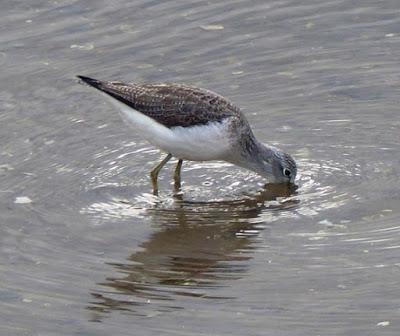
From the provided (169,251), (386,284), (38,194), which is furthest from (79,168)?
(386,284)

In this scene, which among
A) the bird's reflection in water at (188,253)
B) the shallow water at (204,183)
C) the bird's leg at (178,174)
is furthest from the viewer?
the bird's leg at (178,174)

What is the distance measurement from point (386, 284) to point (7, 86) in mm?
6340

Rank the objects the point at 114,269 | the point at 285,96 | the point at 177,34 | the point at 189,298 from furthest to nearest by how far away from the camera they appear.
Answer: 1. the point at 177,34
2. the point at 285,96
3. the point at 114,269
4. the point at 189,298

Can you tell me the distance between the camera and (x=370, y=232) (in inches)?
443

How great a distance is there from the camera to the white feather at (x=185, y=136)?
1264cm

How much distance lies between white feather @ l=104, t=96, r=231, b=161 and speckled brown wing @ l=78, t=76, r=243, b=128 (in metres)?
0.06

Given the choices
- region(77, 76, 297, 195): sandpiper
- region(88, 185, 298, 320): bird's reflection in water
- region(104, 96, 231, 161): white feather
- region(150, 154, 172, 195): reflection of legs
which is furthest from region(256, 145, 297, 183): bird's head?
region(150, 154, 172, 195): reflection of legs

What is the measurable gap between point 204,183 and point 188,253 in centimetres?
193

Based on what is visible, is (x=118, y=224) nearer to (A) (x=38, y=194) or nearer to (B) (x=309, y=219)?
(A) (x=38, y=194)

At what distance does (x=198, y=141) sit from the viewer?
12.6m

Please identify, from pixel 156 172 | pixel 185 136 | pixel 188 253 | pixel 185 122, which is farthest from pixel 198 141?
pixel 188 253

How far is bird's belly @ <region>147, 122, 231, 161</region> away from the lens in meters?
12.6

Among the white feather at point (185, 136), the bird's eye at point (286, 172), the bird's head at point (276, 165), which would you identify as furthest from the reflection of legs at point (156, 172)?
the bird's eye at point (286, 172)

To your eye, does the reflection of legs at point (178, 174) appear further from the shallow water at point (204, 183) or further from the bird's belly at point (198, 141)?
the bird's belly at point (198, 141)
